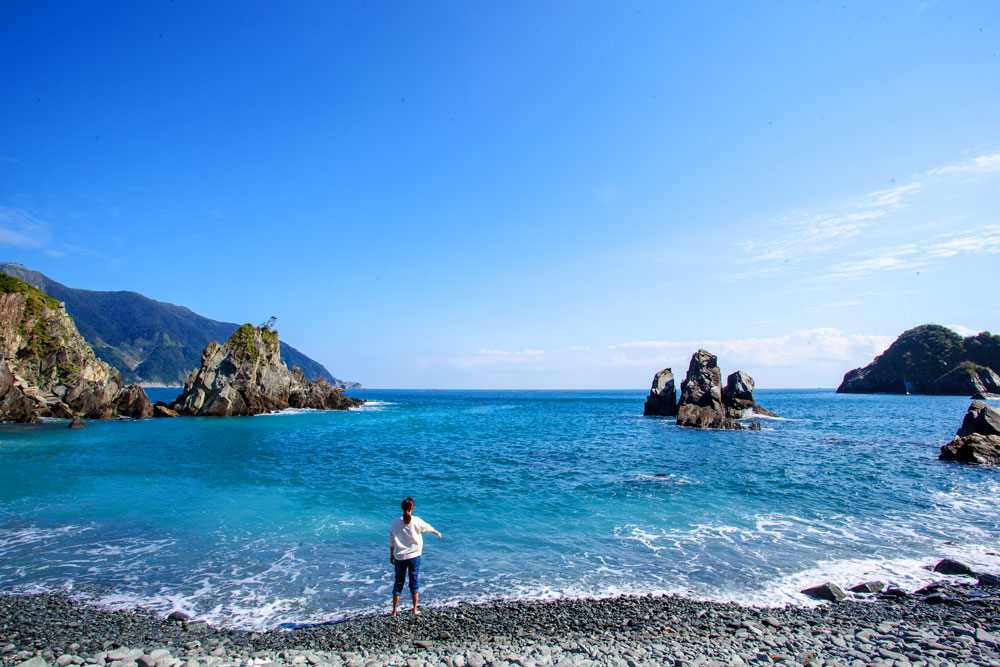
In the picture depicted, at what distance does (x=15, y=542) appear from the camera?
1452 cm

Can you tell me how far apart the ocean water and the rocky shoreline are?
3.09 ft

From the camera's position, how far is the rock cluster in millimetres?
57612

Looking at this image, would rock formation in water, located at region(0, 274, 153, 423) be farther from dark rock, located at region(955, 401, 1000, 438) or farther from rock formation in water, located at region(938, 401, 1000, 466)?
dark rock, located at region(955, 401, 1000, 438)

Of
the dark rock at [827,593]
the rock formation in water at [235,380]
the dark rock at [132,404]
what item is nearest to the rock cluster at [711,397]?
the dark rock at [827,593]

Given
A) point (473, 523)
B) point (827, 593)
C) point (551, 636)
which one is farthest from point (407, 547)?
point (827, 593)

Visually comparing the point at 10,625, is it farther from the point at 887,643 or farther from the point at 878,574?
the point at 878,574

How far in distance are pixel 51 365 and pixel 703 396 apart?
92944mm

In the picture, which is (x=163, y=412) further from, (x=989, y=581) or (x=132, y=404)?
(x=989, y=581)

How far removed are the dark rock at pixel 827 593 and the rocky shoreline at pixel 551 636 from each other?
31 centimetres

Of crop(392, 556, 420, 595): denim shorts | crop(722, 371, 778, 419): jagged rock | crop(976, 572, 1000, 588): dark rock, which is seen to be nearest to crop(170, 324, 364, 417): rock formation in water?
crop(392, 556, 420, 595): denim shorts

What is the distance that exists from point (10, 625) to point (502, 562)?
1080cm

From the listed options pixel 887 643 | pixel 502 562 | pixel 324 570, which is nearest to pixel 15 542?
pixel 324 570

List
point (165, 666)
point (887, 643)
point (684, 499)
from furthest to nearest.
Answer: point (684, 499), point (887, 643), point (165, 666)

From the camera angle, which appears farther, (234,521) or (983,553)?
(234,521)
